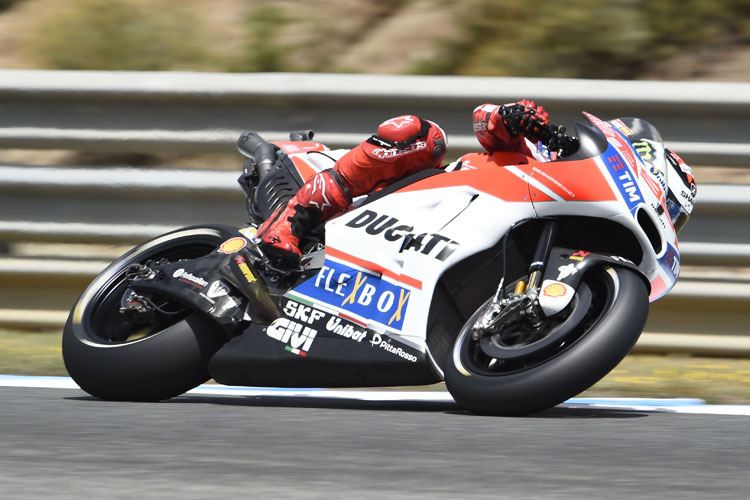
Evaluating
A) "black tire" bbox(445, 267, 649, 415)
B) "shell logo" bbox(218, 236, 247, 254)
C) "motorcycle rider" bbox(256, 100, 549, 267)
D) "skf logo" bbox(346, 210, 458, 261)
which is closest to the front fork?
"black tire" bbox(445, 267, 649, 415)

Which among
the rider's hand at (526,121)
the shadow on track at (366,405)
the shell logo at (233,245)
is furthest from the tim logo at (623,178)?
the shell logo at (233,245)

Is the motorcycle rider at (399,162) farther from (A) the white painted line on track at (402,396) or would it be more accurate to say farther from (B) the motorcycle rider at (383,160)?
(A) the white painted line on track at (402,396)

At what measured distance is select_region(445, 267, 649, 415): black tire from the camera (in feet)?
12.3

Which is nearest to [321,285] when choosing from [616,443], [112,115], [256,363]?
[256,363]

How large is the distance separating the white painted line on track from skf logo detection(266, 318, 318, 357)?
0.43 metres

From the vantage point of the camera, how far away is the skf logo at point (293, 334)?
14.4ft

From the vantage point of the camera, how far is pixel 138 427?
151 inches

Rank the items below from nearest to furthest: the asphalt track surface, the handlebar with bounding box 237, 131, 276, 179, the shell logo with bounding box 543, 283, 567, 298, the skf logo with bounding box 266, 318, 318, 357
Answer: the asphalt track surface < the shell logo with bounding box 543, 283, 567, 298 < the skf logo with bounding box 266, 318, 318, 357 < the handlebar with bounding box 237, 131, 276, 179

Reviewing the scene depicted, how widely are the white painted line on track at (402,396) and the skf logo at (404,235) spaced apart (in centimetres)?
71

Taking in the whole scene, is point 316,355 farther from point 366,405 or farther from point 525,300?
point 525,300

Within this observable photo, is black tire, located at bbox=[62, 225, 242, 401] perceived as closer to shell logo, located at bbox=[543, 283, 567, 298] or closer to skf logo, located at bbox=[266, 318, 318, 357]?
skf logo, located at bbox=[266, 318, 318, 357]

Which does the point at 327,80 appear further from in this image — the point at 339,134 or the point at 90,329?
the point at 90,329

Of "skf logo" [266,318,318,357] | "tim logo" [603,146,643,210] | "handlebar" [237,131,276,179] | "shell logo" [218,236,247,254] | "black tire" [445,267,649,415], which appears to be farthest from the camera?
"handlebar" [237,131,276,179]

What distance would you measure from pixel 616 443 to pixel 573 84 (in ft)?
8.45
